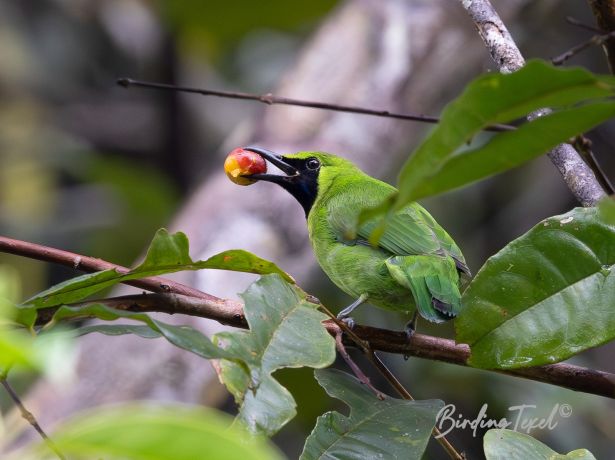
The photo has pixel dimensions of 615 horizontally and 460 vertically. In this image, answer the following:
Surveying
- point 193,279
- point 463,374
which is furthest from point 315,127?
point 463,374

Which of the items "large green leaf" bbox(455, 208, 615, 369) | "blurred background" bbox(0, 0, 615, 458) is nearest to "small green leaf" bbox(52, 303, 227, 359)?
"large green leaf" bbox(455, 208, 615, 369)

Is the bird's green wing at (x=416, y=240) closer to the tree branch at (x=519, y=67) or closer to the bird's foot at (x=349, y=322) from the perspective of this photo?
the bird's foot at (x=349, y=322)

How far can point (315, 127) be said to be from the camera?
18.6 ft

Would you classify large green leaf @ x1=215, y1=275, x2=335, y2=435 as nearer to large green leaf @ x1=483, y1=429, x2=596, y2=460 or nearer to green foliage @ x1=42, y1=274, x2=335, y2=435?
green foliage @ x1=42, y1=274, x2=335, y2=435

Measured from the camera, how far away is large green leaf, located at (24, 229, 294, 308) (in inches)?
71.8

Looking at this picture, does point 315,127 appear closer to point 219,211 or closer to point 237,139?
point 237,139

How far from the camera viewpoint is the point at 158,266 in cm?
186

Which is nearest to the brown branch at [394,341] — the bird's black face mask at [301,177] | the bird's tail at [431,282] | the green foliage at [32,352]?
the bird's tail at [431,282]

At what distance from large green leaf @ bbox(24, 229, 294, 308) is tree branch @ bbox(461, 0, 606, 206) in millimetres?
911

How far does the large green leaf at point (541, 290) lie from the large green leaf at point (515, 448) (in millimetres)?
154

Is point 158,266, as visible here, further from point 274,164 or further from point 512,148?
point 274,164

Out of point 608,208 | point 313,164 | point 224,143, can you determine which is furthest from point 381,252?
point 224,143

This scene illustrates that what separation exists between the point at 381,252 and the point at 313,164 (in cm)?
99

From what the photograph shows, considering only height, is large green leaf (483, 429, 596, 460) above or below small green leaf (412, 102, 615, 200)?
below
